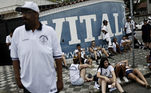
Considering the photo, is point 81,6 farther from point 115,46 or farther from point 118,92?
point 118,92

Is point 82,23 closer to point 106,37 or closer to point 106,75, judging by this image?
point 106,37

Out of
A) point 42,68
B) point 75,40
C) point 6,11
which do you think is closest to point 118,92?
point 42,68

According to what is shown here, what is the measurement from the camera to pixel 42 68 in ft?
8.21

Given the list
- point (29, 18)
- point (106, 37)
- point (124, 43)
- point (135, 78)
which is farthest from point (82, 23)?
point (29, 18)

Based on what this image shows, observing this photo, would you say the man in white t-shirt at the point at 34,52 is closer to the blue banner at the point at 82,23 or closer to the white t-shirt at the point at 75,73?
the white t-shirt at the point at 75,73

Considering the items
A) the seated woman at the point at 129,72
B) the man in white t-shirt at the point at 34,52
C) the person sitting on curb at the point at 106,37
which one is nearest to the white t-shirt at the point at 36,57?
the man in white t-shirt at the point at 34,52

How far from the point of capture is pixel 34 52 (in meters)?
2.47

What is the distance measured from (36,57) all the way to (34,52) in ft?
0.20

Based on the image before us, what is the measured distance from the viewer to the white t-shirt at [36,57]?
2480 mm

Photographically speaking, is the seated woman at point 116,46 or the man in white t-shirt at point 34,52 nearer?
the man in white t-shirt at point 34,52

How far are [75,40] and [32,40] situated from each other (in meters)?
8.45

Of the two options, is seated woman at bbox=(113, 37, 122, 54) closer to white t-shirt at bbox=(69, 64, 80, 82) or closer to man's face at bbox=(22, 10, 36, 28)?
white t-shirt at bbox=(69, 64, 80, 82)

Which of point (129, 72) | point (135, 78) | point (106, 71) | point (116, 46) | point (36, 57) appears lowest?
point (135, 78)

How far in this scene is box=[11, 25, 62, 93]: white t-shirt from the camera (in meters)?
2.48
